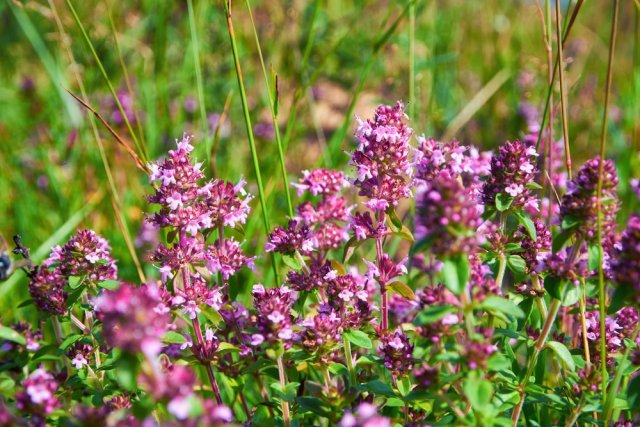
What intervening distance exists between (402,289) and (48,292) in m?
1.09

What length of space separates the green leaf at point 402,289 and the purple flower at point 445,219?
0.58m

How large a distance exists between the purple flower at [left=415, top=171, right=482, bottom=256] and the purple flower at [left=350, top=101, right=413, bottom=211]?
0.52 meters

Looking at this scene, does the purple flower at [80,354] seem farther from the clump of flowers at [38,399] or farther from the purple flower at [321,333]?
the purple flower at [321,333]

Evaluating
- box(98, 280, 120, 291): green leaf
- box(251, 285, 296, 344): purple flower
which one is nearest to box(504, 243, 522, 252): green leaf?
box(251, 285, 296, 344): purple flower

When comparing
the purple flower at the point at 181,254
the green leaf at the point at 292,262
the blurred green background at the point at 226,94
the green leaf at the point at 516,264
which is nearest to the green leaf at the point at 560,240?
the green leaf at the point at 516,264

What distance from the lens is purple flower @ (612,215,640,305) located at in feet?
5.09

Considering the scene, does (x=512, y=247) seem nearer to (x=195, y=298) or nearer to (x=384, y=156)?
(x=384, y=156)

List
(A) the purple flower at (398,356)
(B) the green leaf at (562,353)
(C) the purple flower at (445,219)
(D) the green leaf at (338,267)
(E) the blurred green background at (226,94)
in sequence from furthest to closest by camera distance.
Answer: (E) the blurred green background at (226,94) < (D) the green leaf at (338,267) < (A) the purple flower at (398,356) < (B) the green leaf at (562,353) < (C) the purple flower at (445,219)

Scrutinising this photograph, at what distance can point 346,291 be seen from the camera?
198cm

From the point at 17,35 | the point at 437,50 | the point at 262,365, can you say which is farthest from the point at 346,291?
the point at 17,35

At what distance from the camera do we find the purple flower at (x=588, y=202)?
67.4 inches

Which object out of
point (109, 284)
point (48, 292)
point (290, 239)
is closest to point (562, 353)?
point (290, 239)

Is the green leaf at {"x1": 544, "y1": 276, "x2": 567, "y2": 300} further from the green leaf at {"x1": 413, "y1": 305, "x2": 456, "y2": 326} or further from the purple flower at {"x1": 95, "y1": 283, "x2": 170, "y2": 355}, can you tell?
the purple flower at {"x1": 95, "y1": 283, "x2": 170, "y2": 355}

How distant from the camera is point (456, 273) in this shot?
1.48 meters
